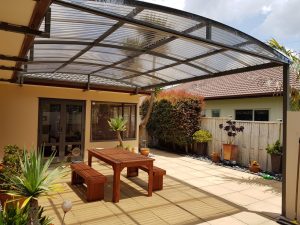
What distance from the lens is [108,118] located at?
11.9m

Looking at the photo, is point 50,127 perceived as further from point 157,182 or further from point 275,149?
point 275,149

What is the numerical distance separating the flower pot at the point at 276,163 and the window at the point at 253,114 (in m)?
3.76

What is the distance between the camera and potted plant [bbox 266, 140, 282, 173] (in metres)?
9.06

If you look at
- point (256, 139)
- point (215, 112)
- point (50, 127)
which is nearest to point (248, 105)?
point (215, 112)

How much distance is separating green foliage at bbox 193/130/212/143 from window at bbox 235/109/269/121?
257 cm

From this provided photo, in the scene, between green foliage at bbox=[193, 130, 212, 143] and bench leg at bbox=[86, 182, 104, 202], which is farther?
green foliage at bbox=[193, 130, 212, 143]

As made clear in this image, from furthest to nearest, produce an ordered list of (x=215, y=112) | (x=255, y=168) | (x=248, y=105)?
(x=215, y=112) < (x=248, y=105) < (x=255, y=168)

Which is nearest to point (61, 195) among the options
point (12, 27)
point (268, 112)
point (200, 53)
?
point (12, 27)

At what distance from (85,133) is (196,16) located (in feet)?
26.0

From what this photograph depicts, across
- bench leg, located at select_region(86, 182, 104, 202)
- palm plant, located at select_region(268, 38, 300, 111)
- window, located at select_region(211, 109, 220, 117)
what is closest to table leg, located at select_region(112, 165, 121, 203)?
bench leg, located at select_region(86, 182, 104, 202)

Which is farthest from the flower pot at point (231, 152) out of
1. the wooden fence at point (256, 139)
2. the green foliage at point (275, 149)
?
the green foliage at point (275, 149)

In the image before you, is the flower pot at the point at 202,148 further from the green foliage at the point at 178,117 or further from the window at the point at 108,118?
the window at the point at 108,118

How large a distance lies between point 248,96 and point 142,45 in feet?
28.4

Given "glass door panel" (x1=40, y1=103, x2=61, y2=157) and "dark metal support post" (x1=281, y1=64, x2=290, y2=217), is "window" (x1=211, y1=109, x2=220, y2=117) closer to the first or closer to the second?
"glass door panel" (x1=40, y1=103, x2=61, y2=157)
